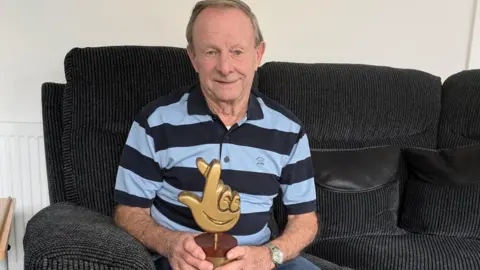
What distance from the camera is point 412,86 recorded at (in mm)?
1983

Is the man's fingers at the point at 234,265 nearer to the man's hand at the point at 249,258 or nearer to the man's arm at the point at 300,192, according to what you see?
the man's hand at the point at 249,258

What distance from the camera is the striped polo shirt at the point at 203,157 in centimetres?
134

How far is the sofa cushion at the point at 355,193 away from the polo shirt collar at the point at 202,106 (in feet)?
1.49

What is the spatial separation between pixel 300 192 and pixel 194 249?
0.49 meters

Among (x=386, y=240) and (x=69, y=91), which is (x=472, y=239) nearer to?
(x=386, y=240)

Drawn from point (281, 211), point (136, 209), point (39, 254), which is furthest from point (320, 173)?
point (39, 254)

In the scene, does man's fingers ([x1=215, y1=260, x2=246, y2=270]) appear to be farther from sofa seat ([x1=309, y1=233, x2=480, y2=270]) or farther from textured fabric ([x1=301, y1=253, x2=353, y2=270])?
sofa seat ([x1=309, y1=233, x2=480, y2=270])

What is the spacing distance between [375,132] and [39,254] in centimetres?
133

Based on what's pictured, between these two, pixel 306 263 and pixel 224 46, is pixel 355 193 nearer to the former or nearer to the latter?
pixel 306 263

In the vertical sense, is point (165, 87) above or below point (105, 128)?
above

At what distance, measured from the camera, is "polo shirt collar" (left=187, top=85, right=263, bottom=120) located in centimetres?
138

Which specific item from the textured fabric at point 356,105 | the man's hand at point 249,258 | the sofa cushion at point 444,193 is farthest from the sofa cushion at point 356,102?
the man's hand at point 249,258

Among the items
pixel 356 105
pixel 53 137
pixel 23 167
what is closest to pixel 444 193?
pixel 356 105

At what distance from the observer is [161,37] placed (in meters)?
2.06
